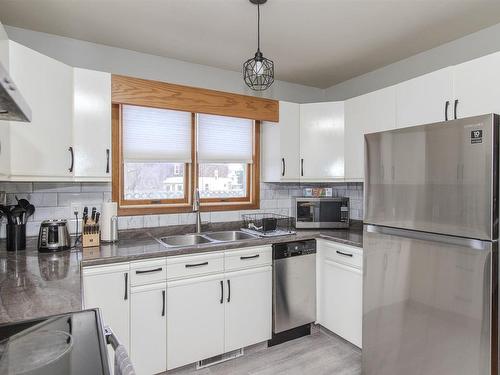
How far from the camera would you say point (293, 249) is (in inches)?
103

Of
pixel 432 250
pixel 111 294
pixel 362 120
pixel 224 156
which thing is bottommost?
pixel 111 294

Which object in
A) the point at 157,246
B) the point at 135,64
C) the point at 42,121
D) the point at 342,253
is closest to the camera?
the point at 42,121

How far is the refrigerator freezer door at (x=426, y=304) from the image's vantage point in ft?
4.96

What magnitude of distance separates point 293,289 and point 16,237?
2063mm

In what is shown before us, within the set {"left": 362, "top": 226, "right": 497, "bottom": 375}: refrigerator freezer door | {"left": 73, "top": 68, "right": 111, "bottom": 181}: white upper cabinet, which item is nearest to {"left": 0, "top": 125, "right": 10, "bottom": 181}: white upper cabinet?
{"left": 73, "top": 68, "right": 111, "bottom": 181}: white upper cabinet

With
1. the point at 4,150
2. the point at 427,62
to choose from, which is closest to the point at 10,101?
the point at 4,150

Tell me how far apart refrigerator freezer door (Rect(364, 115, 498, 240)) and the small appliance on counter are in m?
2.06

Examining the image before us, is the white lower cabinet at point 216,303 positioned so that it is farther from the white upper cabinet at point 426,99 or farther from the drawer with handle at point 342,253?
the white upper cabinet at point 426,99

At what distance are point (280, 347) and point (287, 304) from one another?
0.35 metres

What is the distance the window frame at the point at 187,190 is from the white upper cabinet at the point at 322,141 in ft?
1.64

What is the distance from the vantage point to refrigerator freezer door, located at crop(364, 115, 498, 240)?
1479 mm

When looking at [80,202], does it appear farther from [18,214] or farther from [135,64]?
[135,64]

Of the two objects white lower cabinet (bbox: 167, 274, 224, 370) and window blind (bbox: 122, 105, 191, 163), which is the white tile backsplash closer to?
window blind (bbox: 122, 105, 191, 163)

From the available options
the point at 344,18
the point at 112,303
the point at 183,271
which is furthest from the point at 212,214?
the point at 344,18
